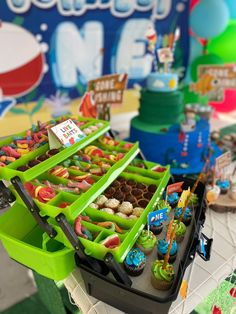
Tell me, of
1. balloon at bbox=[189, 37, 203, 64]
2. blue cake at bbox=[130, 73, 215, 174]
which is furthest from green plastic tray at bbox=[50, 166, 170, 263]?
balloon at bbox=[189, 37, 203, 64]

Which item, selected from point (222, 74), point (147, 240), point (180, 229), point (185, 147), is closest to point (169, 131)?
point (185, 147)

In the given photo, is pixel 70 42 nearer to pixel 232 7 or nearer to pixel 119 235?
pixel 232 7

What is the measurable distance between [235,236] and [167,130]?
1176 millimetres

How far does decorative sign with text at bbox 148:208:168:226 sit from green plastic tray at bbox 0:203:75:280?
335 mm

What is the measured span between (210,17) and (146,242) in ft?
9.92

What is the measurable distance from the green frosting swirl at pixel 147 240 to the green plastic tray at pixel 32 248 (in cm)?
29

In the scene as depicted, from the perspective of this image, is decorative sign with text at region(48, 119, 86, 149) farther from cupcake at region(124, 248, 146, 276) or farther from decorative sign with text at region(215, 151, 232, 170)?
decorative sign with text at region(215, 151, 232, 170)

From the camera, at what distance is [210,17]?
3391 mm

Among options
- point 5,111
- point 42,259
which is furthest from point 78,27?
point 42,259

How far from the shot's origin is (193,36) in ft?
13.4

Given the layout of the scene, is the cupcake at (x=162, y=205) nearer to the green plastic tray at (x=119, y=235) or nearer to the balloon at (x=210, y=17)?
the green plastic tray at (x=119, y=235)

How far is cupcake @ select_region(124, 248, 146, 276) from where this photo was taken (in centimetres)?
117

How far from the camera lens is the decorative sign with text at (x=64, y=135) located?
4.47ft

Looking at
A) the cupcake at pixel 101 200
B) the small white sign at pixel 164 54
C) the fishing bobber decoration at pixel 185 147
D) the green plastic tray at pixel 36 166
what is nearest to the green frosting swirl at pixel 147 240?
the cupcake at pixel 101 200
